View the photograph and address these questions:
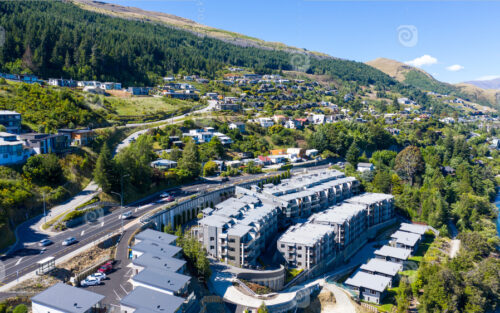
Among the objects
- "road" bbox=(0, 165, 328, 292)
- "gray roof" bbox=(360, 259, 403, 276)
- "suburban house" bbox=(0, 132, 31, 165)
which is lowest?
"gray roof" bbox=(360, 259, 403, 276)

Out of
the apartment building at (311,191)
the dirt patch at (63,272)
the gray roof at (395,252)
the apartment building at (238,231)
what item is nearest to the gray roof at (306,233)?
the apartment building at (238,231)

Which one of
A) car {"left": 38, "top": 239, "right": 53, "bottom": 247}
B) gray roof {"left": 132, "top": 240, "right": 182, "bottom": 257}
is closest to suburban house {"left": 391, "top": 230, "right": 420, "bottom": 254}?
gray roof {"left": 132, "top": 240, "right": 182, "bottom": 257}

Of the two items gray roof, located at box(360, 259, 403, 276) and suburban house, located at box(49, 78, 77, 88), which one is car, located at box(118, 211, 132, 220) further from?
suburban house, located at box(49, 78, 77, 88)

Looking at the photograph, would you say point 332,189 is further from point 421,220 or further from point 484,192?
point 484,192

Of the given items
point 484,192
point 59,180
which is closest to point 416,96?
point 484,192

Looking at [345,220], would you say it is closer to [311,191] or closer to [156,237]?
[311,191]

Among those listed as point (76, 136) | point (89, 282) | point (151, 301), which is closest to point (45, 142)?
point (76, 136)

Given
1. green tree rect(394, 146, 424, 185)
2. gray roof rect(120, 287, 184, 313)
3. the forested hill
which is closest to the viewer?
gray roof rect(120, 287, 184, 313)
